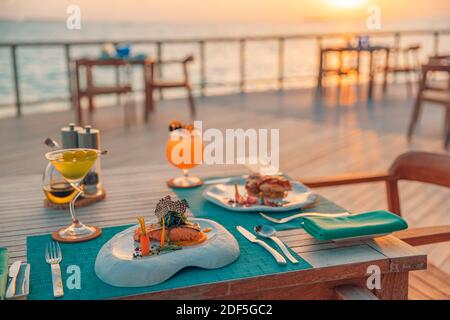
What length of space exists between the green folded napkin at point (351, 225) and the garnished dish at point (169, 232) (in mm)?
247

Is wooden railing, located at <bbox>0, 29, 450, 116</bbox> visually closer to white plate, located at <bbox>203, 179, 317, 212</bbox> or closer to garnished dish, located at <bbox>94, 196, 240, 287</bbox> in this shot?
white plate, located at <bbox>203, 179, 317, 212</bbox>

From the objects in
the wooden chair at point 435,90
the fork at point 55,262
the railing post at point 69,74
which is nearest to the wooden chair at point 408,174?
the fork at point 55,262

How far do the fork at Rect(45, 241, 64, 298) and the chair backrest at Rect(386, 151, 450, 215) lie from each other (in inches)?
47.8

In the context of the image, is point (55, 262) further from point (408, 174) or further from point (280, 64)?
point (280, 64)

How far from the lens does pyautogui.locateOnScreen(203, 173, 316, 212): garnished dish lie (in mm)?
1453

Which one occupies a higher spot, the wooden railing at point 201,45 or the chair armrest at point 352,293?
the wooden railing at point 201,45

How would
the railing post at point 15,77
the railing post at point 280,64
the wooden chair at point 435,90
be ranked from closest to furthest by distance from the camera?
the wooden chair at point 435,90 < the railing post at point 15,77 < the railing post at point 280,64

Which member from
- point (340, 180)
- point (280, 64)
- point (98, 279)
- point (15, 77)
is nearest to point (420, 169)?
point (340, 180)

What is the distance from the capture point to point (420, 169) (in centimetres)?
190

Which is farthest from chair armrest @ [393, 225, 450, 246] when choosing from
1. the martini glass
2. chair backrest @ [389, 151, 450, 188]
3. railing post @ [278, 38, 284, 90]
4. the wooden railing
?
railing post @ [278, 38, 284, 90]

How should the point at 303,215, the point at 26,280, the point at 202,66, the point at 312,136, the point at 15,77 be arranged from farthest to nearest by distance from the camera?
the point at 202,66, the point at 15,77, the point at 312,136, the point at 303,215, the point at 26,280

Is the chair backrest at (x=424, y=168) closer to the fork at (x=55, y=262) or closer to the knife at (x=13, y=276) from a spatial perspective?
the fork at (x=55, y=262)

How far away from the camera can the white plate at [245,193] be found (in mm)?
Answer: 1439

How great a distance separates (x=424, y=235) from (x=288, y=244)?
1.40ft
